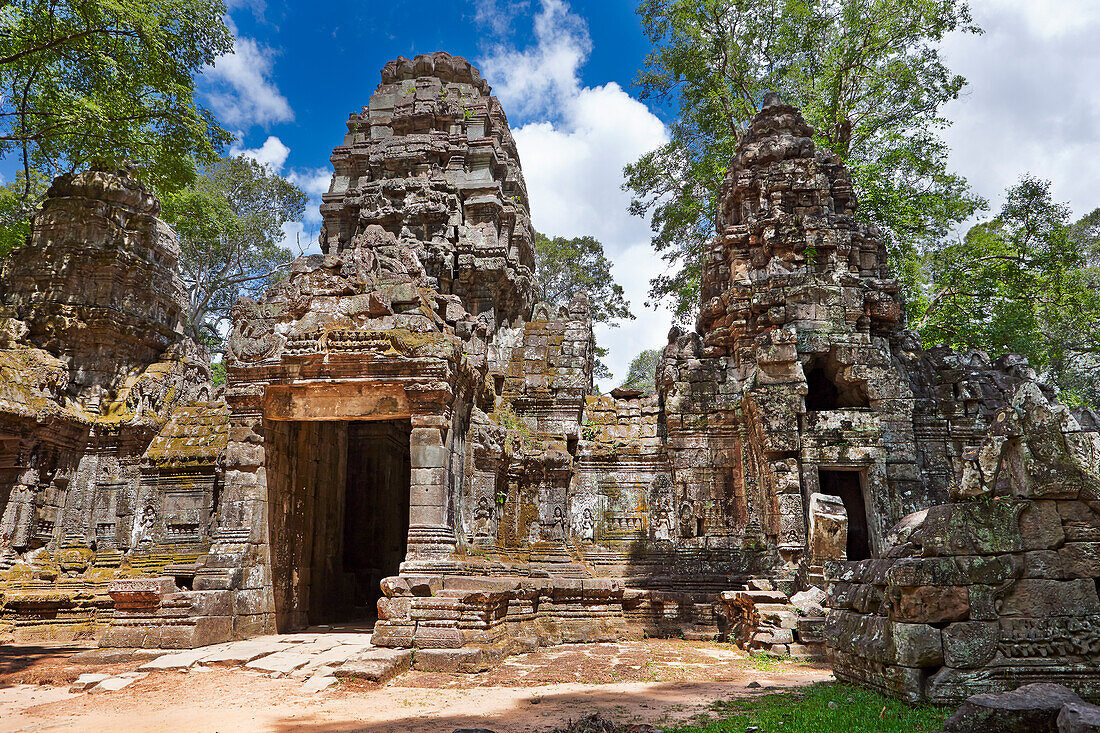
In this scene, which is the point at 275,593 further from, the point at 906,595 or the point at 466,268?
the point at 466,268

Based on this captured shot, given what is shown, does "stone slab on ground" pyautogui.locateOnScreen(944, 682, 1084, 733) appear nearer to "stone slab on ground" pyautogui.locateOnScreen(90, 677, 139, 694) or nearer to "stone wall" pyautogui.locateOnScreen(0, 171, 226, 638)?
"stone slab on ground" pyautogui.locateOnScreen(90, 677, 139, 694)

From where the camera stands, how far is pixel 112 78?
12844 mm

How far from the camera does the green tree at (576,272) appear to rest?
31328mm

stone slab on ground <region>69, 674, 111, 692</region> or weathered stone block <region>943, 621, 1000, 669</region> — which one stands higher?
weathered stone block <region>943, 621, 1000, 669</region>

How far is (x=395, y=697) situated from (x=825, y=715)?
385 cm

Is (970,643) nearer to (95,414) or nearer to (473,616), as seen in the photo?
(473,616)

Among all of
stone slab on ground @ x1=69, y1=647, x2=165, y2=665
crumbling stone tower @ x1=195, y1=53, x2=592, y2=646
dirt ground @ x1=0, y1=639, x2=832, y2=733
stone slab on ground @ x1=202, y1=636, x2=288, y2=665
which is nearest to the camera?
dirt ground @ x1=0, y1=639, x2=832, y2=733

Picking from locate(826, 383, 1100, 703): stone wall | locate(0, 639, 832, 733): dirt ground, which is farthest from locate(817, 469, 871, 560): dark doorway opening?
locate(826, 383, 1100, 703): stone wall

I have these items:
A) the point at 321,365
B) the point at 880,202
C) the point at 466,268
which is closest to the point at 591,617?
the point at 321,365

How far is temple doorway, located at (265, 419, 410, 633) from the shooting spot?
34.9ft

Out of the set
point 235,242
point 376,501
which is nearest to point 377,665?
point 376,501

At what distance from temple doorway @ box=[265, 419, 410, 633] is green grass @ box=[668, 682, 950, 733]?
7.17 m

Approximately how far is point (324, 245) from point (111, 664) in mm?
14476

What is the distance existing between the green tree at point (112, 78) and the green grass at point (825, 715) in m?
12.4
